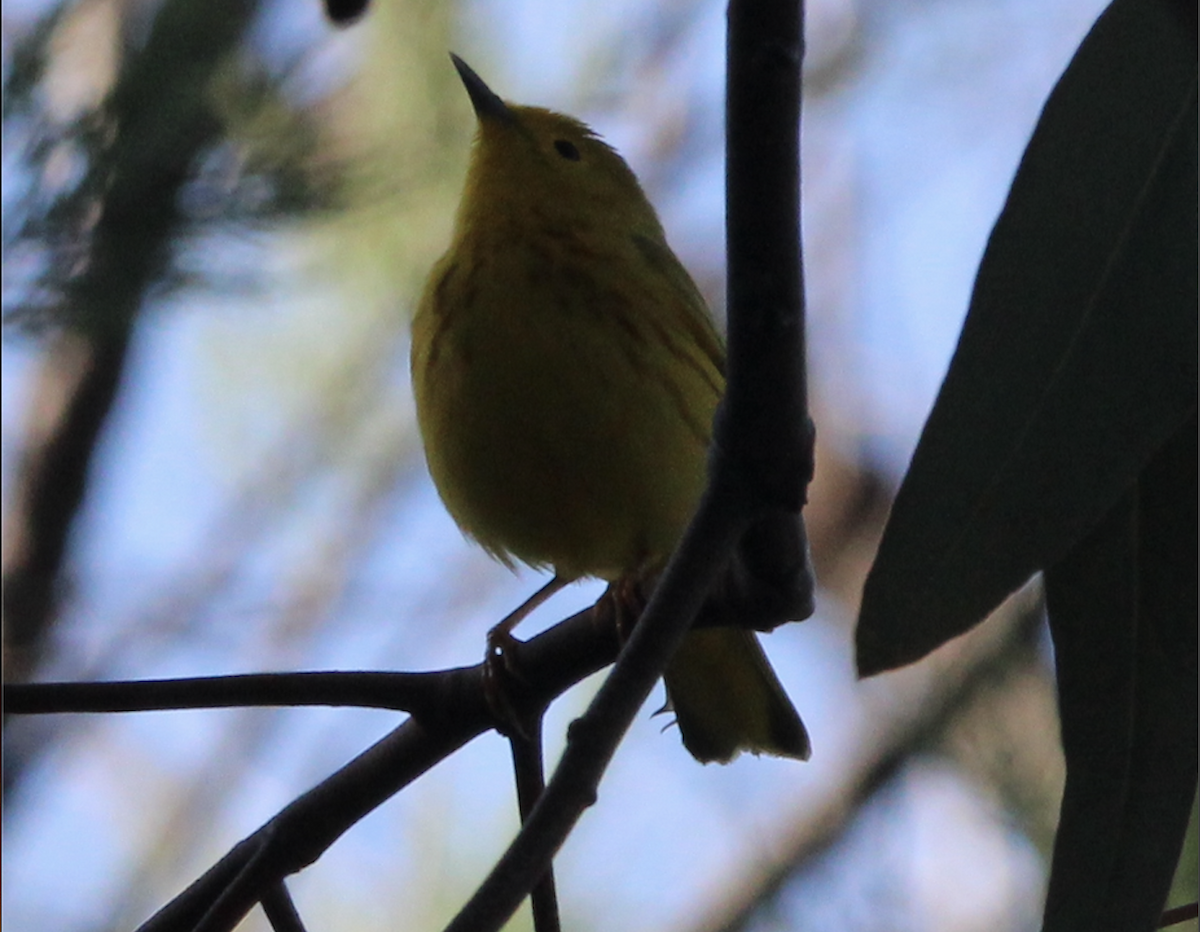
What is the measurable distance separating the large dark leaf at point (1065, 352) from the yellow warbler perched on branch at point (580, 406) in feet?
2.79

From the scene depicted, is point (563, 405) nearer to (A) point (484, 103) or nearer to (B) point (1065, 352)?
(A) point (484, 103)

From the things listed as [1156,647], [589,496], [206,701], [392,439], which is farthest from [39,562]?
[1156,647]

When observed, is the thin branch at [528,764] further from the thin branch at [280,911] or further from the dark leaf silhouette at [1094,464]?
the dark leaf silhouette at [1094,464]

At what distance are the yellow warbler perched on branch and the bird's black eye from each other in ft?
0.66

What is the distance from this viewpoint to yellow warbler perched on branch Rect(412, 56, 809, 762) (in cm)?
207

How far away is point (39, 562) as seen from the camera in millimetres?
3812

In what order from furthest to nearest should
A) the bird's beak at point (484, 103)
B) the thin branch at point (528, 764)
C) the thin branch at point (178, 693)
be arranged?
the bird's beak at point (484, 103) → the thin branch at point (528, 764) → the thin branch at point (178, 693)

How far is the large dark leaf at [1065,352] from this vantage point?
3.41ft

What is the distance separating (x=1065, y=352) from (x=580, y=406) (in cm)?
102

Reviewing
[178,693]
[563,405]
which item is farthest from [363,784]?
[563,405]

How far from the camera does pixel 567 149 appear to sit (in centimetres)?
272

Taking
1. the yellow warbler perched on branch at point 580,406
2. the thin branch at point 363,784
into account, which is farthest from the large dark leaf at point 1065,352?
the yellow warbler perched on branch at point 580,406

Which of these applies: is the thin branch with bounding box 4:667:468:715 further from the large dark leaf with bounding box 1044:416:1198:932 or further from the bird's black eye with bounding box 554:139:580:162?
the bird's black eye with bounding box 554:139:580:162

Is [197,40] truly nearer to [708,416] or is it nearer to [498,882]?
[708,416]
